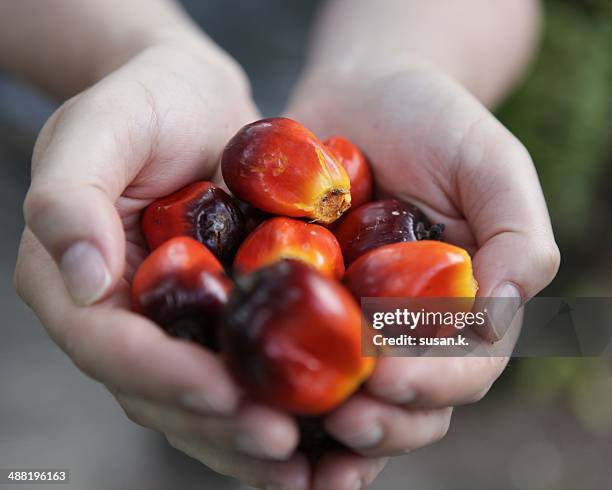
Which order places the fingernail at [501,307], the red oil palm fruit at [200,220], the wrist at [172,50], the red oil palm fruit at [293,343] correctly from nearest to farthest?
the red oil palm fruit at [293,343]
the fingernail at [501,307]
the red oil palm fruit at [200,220]
the wrist at [172,50]

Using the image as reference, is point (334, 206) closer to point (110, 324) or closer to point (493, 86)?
point (110, 324)

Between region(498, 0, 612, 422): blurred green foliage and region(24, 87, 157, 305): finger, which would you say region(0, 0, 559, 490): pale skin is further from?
region(498, 0, 612, 422): blurred green foliage

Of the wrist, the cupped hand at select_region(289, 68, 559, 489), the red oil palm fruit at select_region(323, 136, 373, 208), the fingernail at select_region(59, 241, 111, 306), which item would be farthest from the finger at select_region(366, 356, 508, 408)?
the wrist

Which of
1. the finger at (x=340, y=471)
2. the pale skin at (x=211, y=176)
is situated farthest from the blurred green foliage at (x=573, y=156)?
the finger at (x=340, y=471)

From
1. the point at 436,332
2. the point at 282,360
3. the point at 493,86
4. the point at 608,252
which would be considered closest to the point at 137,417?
the point at 282,360

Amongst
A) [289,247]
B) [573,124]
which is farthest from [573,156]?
[289,247]

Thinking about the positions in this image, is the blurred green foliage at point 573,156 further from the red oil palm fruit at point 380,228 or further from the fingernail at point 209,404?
the fingernail at point 209,404

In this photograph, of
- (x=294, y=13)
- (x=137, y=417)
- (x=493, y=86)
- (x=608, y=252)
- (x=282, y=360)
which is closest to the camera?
(x=282, y=360)
